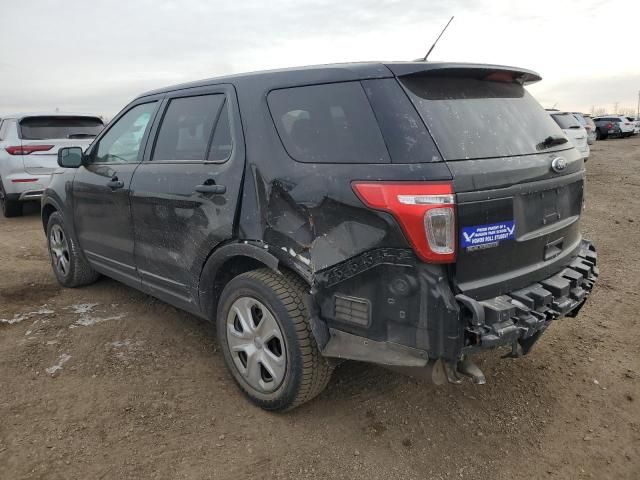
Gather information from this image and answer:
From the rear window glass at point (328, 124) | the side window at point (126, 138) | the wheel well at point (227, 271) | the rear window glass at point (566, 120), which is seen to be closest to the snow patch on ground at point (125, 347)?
the wheel well at point (227, 271)

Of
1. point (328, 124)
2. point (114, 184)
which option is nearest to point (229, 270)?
point (328, 124)

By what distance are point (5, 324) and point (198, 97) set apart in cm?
246

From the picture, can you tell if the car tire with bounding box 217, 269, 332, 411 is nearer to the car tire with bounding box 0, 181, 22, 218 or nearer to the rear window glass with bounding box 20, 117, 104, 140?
the rear window glass with bounding box 20, 117, 104, 140

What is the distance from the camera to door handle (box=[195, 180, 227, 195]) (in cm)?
300

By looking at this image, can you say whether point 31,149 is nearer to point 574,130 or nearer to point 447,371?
point 447,371

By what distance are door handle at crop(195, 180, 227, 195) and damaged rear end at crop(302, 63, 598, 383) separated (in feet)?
2.85

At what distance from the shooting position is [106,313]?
4406mm

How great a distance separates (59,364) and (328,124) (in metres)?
2.46

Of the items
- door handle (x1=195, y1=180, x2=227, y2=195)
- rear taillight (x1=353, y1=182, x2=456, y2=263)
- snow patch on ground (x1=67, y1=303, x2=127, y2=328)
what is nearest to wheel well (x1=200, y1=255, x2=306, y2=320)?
door handle (x1=195, y1=180, x2=227, y2=195)

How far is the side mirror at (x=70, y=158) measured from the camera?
167 inches

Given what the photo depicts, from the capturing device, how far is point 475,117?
2.60 m

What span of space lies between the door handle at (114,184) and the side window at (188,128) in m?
0.39

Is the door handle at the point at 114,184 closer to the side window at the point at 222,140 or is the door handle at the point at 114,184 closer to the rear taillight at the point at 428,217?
the side window at the point at 222,140

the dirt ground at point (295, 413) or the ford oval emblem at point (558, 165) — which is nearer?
the dirt ground at point (295, 413)
